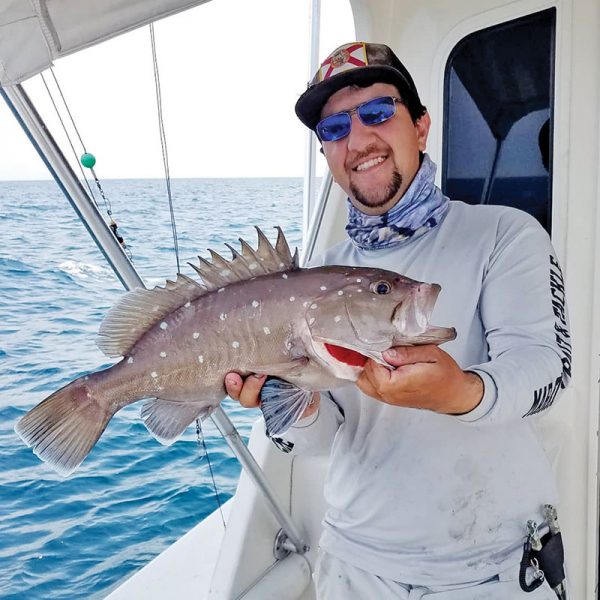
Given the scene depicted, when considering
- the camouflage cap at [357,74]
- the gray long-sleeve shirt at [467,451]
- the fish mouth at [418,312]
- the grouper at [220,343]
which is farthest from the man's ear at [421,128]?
the fish mouth at [418,312]

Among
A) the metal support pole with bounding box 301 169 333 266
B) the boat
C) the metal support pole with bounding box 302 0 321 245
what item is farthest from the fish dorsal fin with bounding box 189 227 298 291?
the metal support pole with bounding box 302 0 321 245


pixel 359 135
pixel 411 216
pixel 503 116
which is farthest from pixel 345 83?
pixel 503 116

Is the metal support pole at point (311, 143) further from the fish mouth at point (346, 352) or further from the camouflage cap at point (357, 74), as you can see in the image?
the fish mouth at point (346, 352)

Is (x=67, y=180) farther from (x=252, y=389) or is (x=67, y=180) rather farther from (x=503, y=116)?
(x=503, y=116)

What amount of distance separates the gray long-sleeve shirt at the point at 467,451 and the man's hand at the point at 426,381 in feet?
0.66

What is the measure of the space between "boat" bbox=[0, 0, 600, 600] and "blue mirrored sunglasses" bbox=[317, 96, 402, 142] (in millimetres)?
1401

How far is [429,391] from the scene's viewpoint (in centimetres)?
141

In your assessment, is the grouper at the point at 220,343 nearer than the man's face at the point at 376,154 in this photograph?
Yes

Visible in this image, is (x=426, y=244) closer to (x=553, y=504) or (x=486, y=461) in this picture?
(x=486, y=461)

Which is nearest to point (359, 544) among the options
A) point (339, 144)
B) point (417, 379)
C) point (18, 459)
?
point (417, 379)

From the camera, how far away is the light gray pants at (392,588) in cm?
173

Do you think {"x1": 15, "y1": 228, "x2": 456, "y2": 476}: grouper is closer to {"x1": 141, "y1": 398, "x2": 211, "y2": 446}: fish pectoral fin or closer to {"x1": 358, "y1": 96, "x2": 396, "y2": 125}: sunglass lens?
{"x1": 141, "y1": 398, "x2": 211, "y2": 446}: fish pectoral fin

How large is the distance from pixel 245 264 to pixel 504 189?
6.45ft

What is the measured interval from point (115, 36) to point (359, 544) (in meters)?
1.72
